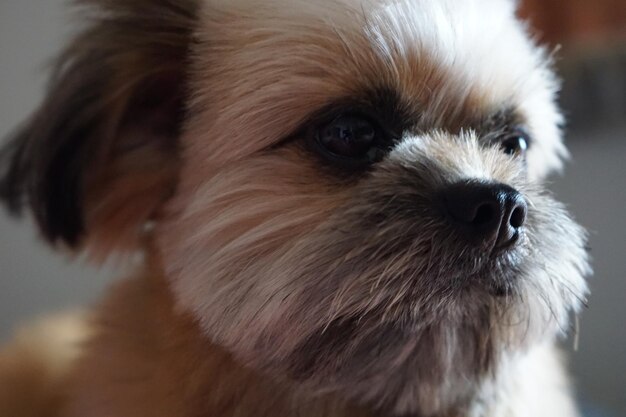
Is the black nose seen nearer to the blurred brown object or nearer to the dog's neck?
the dog's neck

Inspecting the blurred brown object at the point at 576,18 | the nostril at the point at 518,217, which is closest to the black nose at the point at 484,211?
the nostril at the point at 518,217

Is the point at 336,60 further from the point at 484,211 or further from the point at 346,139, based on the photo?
the point at 484,211

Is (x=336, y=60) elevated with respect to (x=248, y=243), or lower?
elevated

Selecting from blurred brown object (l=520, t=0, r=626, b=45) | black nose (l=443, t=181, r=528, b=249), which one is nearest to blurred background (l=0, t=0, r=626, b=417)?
blurred brown object (l=520, t=0, r=626, b=45)

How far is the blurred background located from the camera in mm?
1490

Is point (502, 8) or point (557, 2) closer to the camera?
point (502, 8)

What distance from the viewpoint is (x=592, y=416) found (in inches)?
48.6

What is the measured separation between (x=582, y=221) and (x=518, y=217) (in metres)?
1.01

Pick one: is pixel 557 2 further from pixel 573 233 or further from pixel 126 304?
pixel 126 304

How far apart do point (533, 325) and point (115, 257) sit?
47cm

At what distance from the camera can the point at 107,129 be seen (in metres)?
0.84

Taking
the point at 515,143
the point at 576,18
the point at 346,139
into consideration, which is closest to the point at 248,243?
the point at 346,139

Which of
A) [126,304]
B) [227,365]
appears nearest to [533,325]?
[227,365]

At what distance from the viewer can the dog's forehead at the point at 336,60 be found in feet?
2.45
